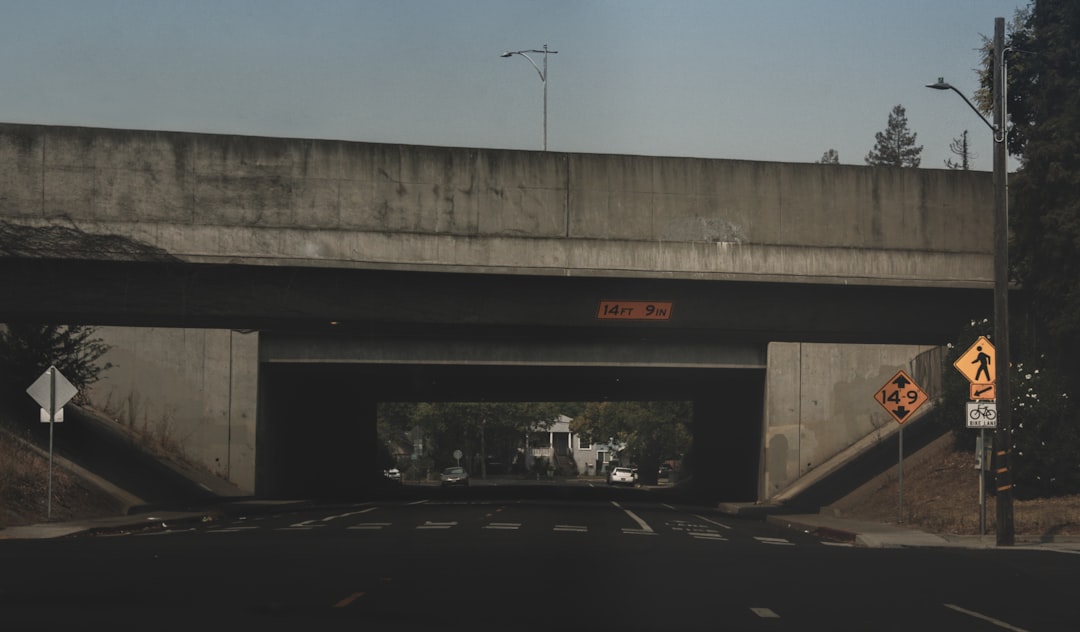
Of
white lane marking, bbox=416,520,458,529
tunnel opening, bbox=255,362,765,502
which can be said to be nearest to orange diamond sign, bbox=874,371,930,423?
white lane marking, bbox=416,520,458,529

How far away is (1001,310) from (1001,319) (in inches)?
7.3

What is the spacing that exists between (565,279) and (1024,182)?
41.6ft

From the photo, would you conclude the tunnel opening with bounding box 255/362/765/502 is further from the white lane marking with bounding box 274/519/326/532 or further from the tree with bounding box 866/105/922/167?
the tree with bounding box 866/105/922/167

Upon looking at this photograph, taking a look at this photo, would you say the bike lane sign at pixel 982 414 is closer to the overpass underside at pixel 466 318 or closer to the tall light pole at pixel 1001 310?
the tall light pole at pixel 1001 310

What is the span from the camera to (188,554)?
20500 millimetres

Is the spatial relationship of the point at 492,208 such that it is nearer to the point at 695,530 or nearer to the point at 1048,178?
the point at 695,530

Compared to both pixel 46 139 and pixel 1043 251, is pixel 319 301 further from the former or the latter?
pixel 1043 251

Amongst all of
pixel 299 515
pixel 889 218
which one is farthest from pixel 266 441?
pixel 889 218

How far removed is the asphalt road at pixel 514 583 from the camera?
41.8 ft

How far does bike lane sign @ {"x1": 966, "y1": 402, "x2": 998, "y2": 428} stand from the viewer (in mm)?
27375

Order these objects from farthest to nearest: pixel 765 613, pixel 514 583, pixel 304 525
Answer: pixel 304 525
pixel 514 583
pixel 765 613

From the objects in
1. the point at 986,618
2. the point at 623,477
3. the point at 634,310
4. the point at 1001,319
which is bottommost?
the point at 623,477

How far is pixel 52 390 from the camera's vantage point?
29.7 metres

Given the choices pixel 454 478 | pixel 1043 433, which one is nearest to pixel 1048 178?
pixel 1043 433
